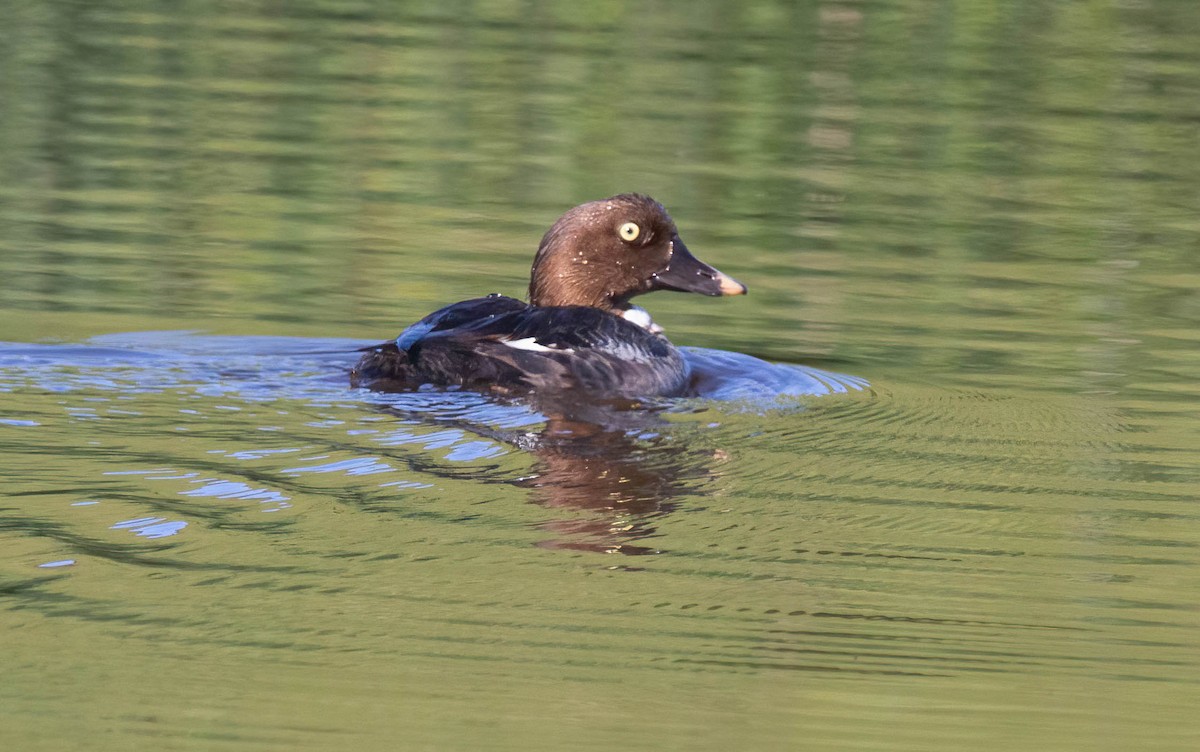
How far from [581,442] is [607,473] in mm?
479

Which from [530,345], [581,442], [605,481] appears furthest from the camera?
[530,345]

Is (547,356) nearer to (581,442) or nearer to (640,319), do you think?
(581,442)

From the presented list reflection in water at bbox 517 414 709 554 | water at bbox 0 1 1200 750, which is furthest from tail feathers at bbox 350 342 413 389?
reflection in water at bbox 517 414 709 554

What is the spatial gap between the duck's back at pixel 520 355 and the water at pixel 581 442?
31 centimetres

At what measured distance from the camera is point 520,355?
319 inches

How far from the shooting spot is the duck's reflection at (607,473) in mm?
5906

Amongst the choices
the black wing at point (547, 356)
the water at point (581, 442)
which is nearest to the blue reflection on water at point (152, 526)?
the water at point (581, 442)

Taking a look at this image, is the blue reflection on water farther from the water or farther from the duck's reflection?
the duck's reflection

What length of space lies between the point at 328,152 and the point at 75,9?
7.29 m

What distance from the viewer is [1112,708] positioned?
4684 mm

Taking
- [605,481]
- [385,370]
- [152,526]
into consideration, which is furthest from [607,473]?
[152,526]

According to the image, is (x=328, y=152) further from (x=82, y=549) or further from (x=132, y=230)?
(x=82, y=549)

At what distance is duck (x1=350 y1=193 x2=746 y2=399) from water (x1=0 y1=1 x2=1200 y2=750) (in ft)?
1.09

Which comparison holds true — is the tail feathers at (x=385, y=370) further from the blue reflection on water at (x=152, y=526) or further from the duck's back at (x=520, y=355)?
the blue reflection on water at (x=152, y=526)
